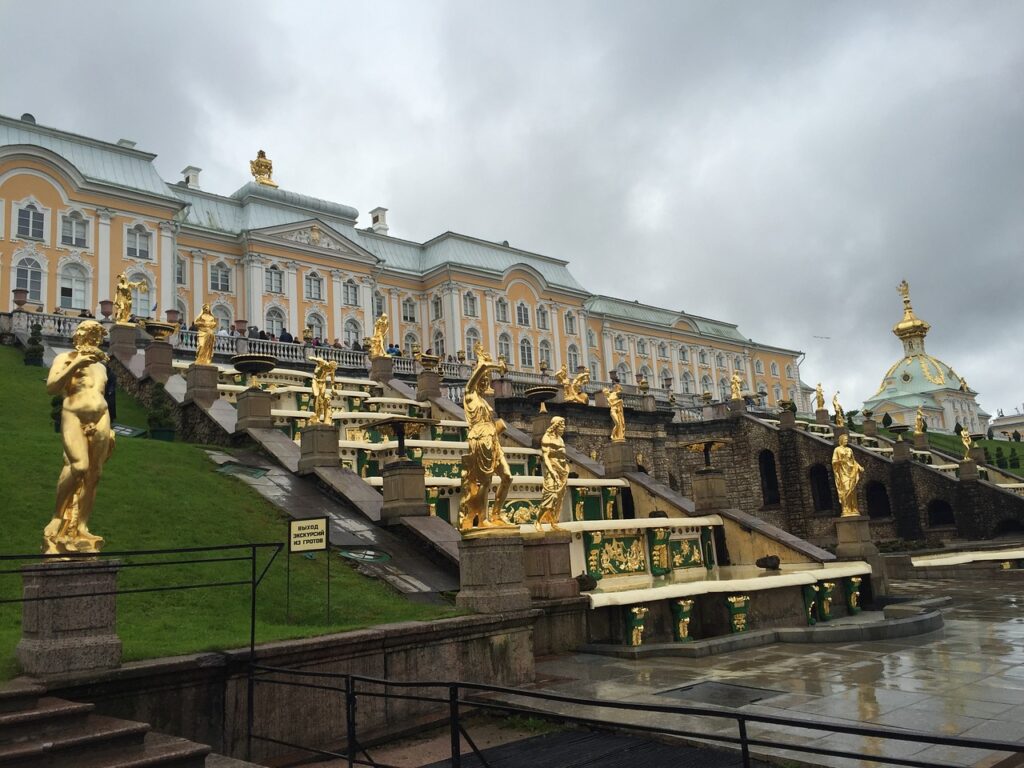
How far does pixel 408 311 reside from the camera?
64.2m

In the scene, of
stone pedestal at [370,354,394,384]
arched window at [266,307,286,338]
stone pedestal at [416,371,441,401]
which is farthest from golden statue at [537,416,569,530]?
arched window at [266,307,286,338]

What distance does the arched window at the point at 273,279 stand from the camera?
54.2 m

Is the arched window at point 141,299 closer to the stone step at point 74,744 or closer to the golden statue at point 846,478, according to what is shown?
the golden statue at point 846,478

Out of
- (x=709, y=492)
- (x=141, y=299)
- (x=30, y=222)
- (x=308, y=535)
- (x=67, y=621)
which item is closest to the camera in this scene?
(x=67, y=621)

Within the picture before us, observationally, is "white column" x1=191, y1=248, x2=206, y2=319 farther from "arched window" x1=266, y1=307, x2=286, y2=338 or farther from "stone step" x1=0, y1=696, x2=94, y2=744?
"stone step" x1=0, y1=696, x2=94, y2=744

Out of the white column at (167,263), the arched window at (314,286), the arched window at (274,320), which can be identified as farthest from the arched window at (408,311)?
the white column at (167,263)

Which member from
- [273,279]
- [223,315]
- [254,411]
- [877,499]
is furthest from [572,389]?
[273,279]

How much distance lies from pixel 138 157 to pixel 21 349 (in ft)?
86.6

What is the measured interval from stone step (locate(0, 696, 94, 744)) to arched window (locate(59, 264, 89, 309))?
145 feet

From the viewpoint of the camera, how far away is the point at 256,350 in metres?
32.7

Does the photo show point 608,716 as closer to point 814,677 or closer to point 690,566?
point 814,677

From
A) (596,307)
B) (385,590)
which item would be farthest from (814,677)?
(596,307)

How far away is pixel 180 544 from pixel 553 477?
6.02 meters

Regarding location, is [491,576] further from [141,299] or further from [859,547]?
[141,299]
